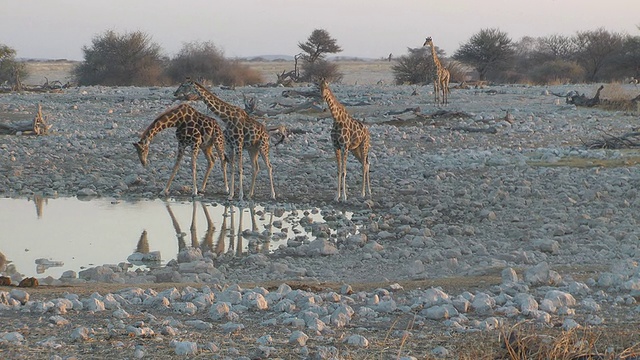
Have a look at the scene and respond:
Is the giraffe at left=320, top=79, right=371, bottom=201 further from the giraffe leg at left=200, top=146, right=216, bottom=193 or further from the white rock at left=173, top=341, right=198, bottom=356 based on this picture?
the white rock at left=173, top=341, right=198, bottom=356

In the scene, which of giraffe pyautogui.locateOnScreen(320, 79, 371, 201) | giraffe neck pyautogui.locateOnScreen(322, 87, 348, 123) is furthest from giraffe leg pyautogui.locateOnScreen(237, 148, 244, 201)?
giraffe neck pyautogui.locateOnScreen(322, 87, 348, 123)

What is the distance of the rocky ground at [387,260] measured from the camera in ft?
19.2

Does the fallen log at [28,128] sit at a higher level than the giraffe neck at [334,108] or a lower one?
lower

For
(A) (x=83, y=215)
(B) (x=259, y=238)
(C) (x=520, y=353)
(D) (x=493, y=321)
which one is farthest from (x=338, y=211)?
(C) (x=520, y=353)

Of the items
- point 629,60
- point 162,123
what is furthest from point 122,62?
point 162,123

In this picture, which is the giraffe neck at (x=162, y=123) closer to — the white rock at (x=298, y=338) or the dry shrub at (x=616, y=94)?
the white rock at (x=298, y=338)

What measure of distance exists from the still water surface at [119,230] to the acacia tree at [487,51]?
3713cm

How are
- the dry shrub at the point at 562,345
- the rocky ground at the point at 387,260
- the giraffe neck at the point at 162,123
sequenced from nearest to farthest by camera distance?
the dry shrub at the point at 562,345 → the rocky ground at the point at 387,260 → the giraffe neck at the point at 162,123

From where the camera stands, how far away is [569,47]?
5781 centimetres

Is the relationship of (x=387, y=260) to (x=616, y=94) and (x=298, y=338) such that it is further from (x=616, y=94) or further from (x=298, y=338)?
(x=616, y=94)

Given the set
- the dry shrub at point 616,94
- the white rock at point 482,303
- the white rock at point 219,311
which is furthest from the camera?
the dry shrub at point 616,94

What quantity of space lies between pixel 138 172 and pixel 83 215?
2.86 m

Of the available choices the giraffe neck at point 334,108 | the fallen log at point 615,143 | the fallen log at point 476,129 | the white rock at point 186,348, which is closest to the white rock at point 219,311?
the white rock at point 186,348

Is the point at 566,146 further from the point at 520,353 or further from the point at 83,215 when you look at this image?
the point at 520,353
